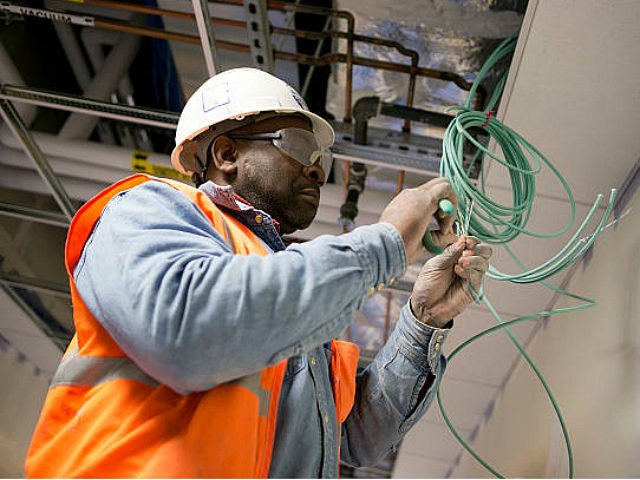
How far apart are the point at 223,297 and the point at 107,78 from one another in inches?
79.2

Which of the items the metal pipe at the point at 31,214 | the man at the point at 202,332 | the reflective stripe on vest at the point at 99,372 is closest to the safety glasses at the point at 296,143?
the man at the point at 202,332

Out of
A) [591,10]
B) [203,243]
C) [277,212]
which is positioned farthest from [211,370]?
[591,10]

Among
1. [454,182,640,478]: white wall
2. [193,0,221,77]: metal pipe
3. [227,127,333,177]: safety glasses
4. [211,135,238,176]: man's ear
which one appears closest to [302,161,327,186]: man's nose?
[227,127,333,177]: safety glasses

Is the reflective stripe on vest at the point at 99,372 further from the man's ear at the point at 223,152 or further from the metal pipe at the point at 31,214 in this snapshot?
the metal pipe at the point at 31,214

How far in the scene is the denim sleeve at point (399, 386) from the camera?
4.63ft

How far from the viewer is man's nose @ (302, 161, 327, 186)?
1413 millimetres

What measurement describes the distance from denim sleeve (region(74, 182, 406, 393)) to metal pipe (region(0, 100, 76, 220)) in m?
1.68

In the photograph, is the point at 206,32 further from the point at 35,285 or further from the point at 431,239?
the point at 35,285

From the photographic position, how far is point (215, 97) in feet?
4.95

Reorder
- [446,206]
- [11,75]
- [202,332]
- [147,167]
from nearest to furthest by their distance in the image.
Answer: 1. [202,332]
2. [446,206]
3. [11,75]
4. [147,167]

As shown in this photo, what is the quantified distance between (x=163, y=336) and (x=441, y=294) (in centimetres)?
69

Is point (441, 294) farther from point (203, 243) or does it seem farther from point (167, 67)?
point (167, 67)

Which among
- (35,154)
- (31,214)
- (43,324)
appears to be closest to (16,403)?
(43,324)

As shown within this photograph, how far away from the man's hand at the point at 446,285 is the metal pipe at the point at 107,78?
1.71 m
